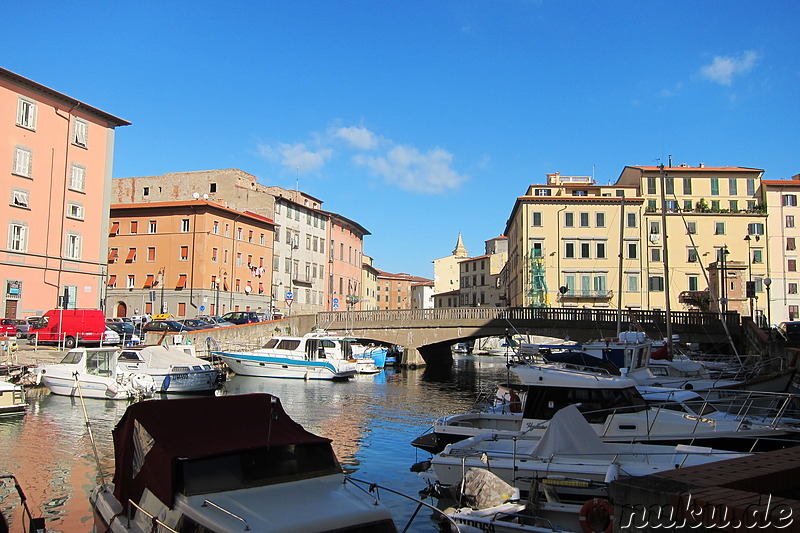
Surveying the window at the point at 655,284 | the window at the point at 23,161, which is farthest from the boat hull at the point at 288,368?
the window at the point at 655,284

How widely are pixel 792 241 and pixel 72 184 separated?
211 feet

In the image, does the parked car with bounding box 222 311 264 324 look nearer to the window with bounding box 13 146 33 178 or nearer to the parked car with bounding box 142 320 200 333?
the parked car with bounding box 142 320 200 333

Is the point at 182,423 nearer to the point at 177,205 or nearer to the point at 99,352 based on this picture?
the point at 99,352

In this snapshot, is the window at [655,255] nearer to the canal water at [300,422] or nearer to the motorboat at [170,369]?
the canal water at [300,422]

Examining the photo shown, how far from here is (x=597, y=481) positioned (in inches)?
467

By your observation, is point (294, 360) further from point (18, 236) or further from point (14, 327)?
point (18, 236)

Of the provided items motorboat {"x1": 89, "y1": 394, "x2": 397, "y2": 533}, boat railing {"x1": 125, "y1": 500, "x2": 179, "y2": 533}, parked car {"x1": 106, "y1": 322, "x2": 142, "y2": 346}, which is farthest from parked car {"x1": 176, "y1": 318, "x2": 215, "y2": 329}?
boat railing {"x1": 125, "y1": 500, "x2": 179, "y2": 533}

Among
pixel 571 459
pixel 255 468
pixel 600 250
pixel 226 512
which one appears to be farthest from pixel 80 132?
pixel 226 512

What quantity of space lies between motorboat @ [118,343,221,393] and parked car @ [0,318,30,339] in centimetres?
925

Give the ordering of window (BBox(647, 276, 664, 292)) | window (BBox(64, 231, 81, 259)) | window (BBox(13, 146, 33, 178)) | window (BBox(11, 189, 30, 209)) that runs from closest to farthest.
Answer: window (BBox(11, 189, 30, 209)), window (BBox(13, 146, 33, 178)), window (BBox(64, 231, 81, 259)), window (BBox(647, 276, 664, 292))

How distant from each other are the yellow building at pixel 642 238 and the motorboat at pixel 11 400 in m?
48.6

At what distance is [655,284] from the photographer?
64.9m

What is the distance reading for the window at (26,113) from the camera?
4381cm

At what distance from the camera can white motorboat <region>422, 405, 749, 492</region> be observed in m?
12.0
